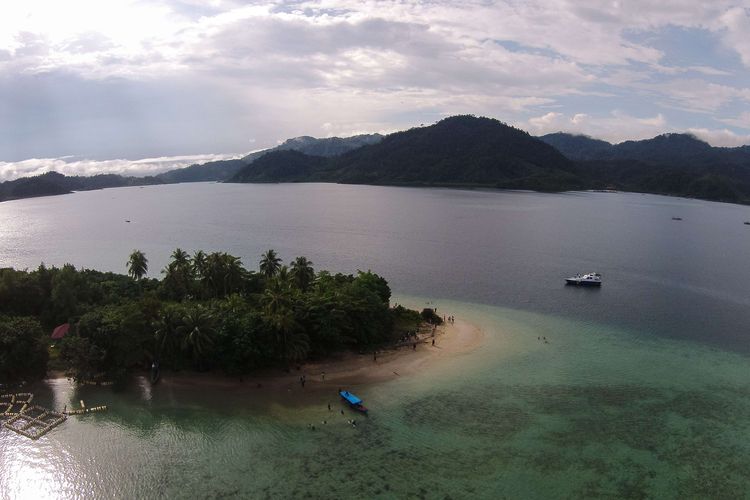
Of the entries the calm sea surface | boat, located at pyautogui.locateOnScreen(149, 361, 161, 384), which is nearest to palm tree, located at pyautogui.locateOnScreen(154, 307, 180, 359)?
boat, located at pyautogui.locateOnScreen(149, 361, 161, 384)

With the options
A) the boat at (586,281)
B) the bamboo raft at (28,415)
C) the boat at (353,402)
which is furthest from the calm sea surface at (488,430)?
the boat at (586,281)

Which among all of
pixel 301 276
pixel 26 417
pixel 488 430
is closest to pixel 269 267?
pixel 301 276

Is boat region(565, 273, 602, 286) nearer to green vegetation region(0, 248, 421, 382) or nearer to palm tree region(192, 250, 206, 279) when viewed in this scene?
green vegetation region(0, 248, 421, 382)

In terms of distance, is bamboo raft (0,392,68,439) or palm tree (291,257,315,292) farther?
palm tree (291,257,315,292)

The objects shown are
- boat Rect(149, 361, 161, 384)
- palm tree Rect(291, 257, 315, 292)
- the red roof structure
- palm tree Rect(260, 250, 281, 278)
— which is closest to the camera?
boat Rect(149, 361, 161, 384)

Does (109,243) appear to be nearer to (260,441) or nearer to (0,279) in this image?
(0,279)

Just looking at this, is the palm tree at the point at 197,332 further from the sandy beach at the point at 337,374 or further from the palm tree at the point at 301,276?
the palm tree at the point at 301,276
